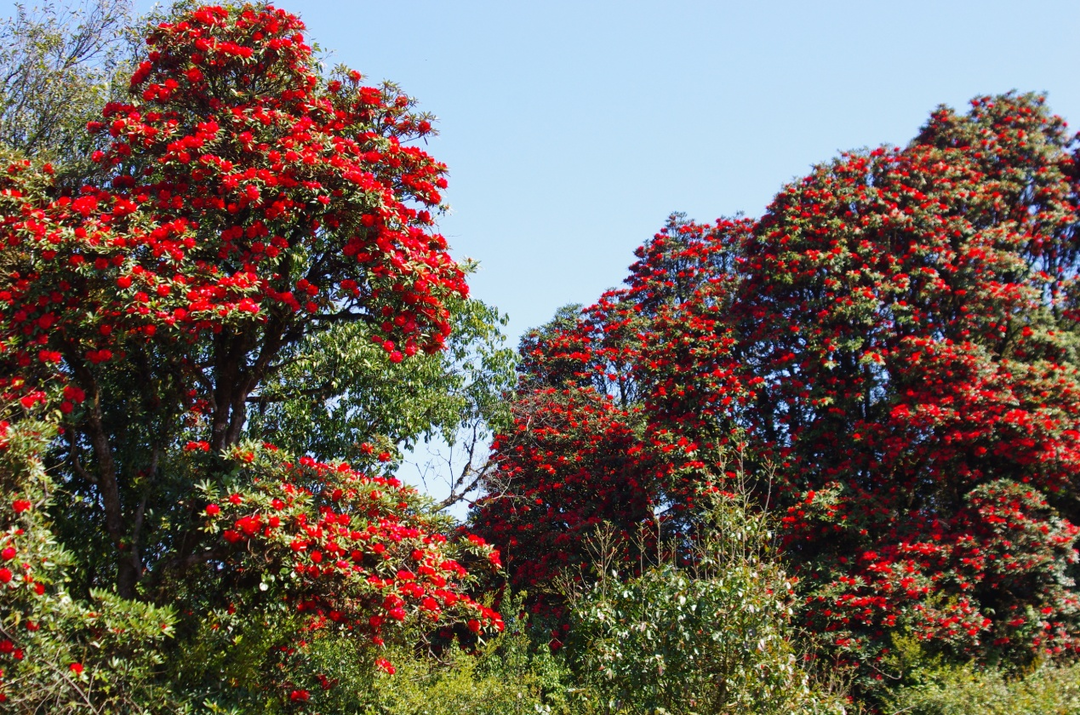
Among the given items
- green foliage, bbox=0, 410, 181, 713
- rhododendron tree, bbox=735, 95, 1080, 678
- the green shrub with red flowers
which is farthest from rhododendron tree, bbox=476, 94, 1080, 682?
green foliage, bbox=0, 410, 181, 713

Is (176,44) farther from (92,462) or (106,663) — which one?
(106,663)

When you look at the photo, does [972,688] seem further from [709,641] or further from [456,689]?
[456,689]

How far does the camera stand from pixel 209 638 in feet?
23.3

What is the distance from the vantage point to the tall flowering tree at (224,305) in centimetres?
679

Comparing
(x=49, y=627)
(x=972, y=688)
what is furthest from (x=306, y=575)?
(x=972, y=688)

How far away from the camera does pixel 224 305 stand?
683 cm

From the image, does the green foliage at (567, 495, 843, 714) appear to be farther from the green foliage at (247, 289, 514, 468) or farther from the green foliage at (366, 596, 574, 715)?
the green foliage at (247, 289, 514, 468)

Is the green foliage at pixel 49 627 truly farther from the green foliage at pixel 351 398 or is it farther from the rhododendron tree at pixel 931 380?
the rhododendron tree at pixel 931 380

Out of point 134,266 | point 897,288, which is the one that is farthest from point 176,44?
point 897,288

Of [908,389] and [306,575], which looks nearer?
[306,575]

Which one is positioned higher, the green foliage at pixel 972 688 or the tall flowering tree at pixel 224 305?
the tall flowering tree at pixel 224 305

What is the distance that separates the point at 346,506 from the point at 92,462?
283 cm

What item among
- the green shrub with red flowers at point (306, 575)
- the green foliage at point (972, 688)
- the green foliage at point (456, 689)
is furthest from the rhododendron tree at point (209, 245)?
the green foliage at point (972, 688)

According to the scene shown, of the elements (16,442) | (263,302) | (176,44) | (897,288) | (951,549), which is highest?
(176,44)
